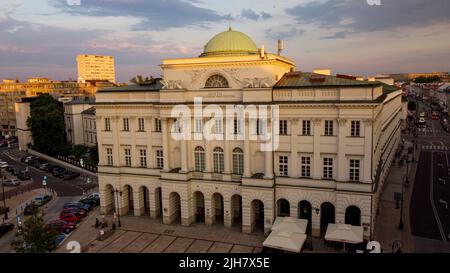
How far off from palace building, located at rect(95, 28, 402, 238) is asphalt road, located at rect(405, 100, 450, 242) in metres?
7.22

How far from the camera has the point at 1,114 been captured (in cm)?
15200

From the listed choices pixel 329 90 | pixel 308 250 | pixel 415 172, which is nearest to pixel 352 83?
pixel 329 90

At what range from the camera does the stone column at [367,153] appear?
39.5 metres

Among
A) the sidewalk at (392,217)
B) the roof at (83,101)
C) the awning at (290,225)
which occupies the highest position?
the roof at (83,101)

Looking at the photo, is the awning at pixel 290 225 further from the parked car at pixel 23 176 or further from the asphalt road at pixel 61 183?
the parked car at pixel 23 176

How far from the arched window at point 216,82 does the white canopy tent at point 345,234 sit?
20558 mm

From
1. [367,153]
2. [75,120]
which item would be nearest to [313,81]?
[367,153]

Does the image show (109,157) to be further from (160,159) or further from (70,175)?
(70,175)

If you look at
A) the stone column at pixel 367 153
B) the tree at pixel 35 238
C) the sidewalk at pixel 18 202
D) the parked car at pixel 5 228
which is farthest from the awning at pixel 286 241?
the sidewalk at pixel 18 202

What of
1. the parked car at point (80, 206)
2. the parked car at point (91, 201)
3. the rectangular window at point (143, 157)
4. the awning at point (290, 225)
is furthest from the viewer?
the parked car at point (91, 201)

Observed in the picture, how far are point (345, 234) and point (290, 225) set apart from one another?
5682 mm

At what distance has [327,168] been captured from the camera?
1673 inches
